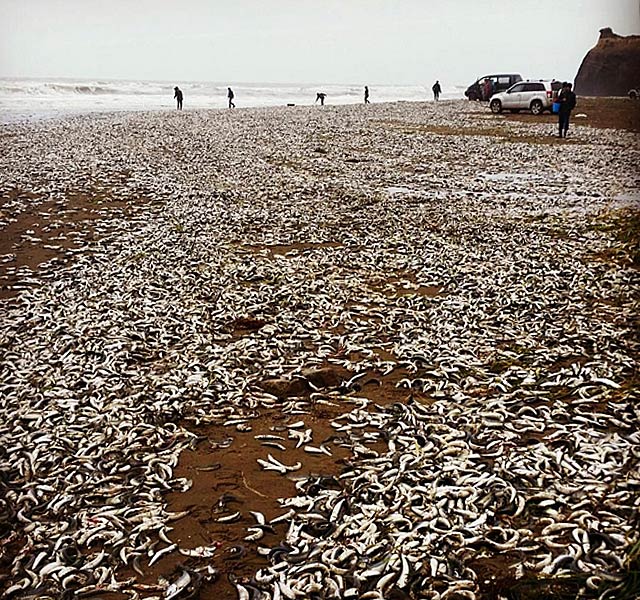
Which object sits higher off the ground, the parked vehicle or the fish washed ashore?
the parked vehicle

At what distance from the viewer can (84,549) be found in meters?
3.21

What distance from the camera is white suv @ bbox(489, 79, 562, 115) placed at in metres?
25.5

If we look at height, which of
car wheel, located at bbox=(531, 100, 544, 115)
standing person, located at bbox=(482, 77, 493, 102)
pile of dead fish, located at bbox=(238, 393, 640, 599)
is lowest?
pile of dead fish, located at bbox=(238, 393, 640, 599)

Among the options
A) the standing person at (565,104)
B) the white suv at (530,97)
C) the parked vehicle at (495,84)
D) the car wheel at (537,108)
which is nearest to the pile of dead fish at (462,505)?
the standing person at (565,104)

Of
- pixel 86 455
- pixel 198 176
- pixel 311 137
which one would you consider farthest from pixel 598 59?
pixel 311 137

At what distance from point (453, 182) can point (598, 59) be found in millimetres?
11338

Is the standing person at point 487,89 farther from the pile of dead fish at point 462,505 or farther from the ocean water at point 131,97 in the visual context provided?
the pile of dead fish at point 462,505

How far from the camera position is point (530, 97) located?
25.8 m

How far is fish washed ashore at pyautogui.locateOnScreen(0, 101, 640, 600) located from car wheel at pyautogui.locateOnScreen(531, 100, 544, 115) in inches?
656

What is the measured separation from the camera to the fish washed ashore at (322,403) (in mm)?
3053

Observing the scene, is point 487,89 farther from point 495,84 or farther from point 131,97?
point 131,97

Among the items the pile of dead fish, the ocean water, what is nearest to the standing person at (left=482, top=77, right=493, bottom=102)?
the ocean water

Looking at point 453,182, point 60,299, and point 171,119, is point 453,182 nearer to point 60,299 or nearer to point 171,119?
point 60,299

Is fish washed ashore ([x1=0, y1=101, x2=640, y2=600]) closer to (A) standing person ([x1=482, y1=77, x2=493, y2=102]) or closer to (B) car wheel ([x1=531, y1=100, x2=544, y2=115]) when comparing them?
(B) car wheel ([x1=531, y1=100, x2=544, y2=115])
